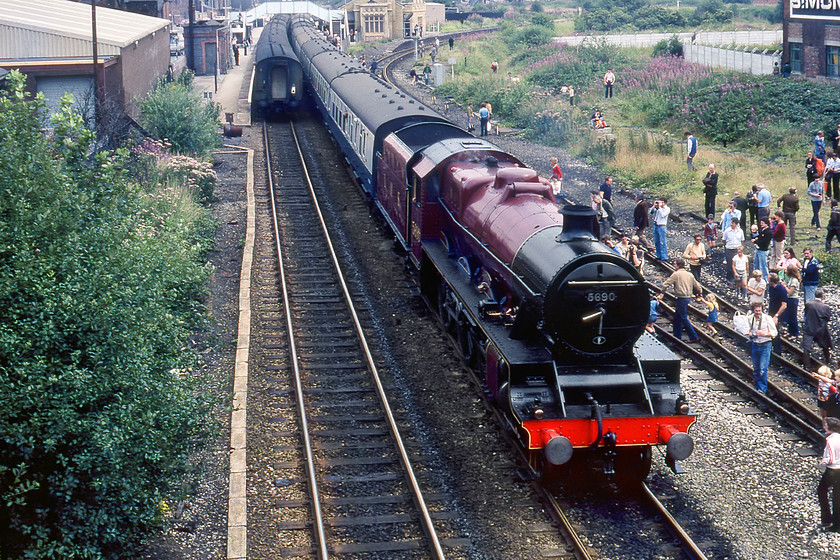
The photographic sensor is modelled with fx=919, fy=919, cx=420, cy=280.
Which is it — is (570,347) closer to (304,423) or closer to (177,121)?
(304,423)

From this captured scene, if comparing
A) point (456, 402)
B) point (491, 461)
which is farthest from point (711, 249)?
point (491, 461)

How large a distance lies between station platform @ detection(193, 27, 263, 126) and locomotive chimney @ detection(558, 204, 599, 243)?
27517 millimetres

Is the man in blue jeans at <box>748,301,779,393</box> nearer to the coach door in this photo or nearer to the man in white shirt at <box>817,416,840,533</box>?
the man in white shirt at <box>817,416,840,533</box>

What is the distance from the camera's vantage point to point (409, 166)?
17.7m

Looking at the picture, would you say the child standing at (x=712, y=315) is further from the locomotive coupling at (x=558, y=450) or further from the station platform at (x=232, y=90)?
the station platform at (x=232, y=90)

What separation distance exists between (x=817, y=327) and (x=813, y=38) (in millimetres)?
27469

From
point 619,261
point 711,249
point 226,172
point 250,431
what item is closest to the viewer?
point 619,261

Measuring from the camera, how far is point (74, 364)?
821 cm

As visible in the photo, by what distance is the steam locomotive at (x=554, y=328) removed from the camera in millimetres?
10727

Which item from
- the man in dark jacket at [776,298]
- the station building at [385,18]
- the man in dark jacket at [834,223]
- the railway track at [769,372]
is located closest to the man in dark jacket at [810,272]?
the man in dark jacket at [776,298]

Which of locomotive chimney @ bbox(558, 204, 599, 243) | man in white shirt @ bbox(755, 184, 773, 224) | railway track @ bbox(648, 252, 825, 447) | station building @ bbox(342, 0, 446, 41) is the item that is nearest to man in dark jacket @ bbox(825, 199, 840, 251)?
man in white shirt @ bbox(755, 184, 773, 224)

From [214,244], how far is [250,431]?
32.3ft

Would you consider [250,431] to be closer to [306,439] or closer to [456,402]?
[306,439]

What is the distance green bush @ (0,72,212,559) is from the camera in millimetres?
8164
